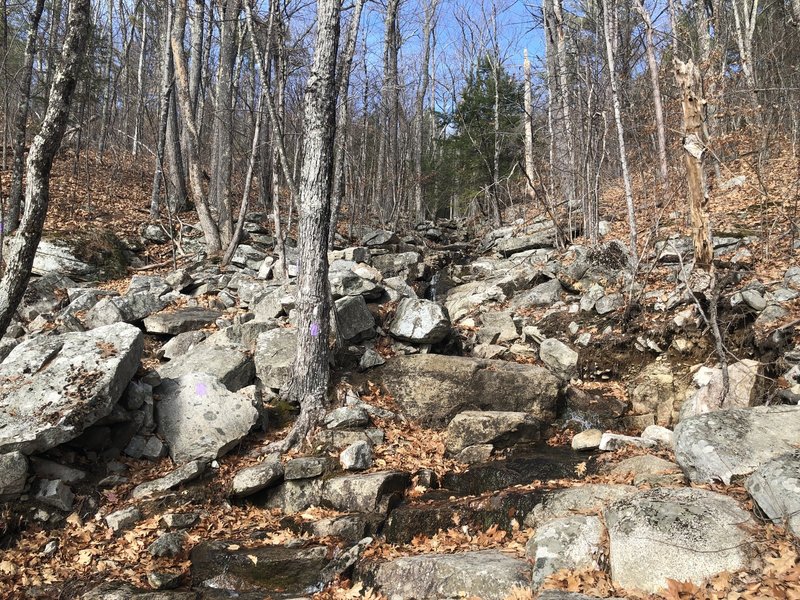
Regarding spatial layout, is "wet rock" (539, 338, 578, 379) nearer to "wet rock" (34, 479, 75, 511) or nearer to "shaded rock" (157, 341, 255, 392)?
"shaded rock" (157, 341, 255, 392)

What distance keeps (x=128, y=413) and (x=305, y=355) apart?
7.11 feet

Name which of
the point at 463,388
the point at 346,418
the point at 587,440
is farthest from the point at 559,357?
the point at 346,418

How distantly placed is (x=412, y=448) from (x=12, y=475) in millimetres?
4129

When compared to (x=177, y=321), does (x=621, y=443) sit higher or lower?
lower

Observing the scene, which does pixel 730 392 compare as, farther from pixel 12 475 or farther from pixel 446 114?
pixel 446 114

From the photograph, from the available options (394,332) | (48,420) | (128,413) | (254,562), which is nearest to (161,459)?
(128,413)

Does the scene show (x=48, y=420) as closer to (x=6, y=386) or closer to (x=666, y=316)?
(x=6, y=386)

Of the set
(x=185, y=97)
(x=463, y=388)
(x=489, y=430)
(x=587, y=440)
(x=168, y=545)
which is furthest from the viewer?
(x=185, y=97)

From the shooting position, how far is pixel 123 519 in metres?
5.27

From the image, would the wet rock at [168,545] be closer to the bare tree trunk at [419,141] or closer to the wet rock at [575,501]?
the wet rock at [575,501]

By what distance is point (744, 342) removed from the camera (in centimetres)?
735

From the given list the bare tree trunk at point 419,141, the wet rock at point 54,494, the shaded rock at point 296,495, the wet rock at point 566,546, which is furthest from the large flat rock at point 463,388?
the bare tree trunk at point 419,141

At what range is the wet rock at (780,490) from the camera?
3721mm

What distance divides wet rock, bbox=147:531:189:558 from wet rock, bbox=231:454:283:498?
80 centimetres
